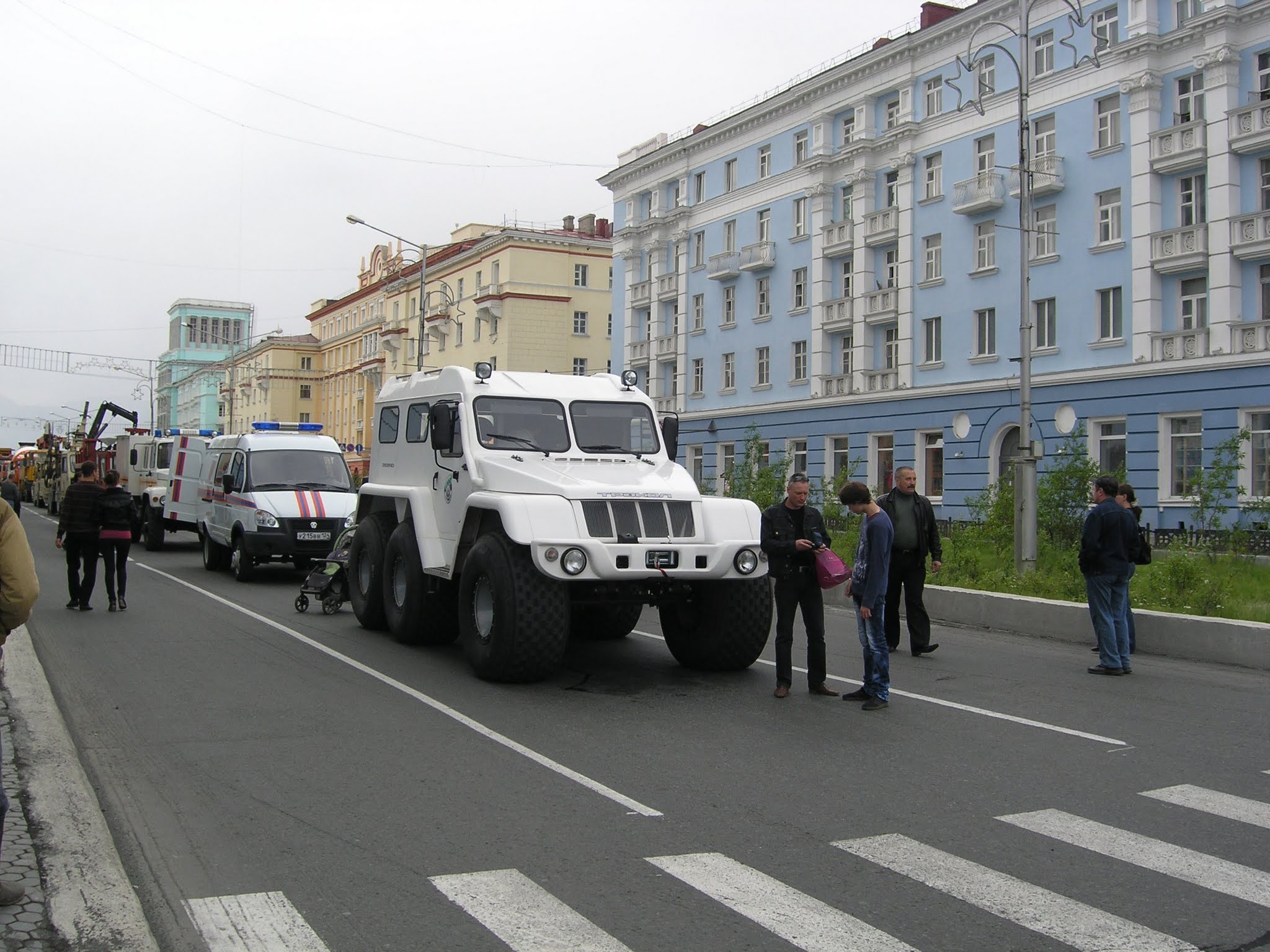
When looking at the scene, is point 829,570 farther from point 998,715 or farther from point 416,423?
point 416,423

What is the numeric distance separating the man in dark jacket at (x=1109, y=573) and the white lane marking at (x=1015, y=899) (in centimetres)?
631

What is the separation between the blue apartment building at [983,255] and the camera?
3000cm

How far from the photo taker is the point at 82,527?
599 inches

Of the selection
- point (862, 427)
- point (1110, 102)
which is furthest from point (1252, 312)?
point (862, 427)

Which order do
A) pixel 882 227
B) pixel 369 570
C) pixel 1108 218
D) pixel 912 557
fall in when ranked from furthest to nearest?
pixel 882 227 < pixel 1108 218 < pixel 369 570 < pixel 912 557

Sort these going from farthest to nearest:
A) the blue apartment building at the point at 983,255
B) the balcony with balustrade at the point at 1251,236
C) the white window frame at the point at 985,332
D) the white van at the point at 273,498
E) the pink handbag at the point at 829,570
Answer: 1. the white window frame at the point at 985,332
2. the blue apartment building at the point at 983,255
3. the balcony with balustrade at the point at 1251,236
4. the white van at the point at 273,498
5. the pink handbag at the point at 829,570

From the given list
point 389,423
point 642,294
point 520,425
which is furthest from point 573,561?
point 642,294

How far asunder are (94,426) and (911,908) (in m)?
38.1

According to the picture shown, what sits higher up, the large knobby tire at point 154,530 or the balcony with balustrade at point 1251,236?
the balcony with balustrade at point 1251,236

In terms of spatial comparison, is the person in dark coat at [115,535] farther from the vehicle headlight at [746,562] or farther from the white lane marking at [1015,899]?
the white lane marking at [1015,899]

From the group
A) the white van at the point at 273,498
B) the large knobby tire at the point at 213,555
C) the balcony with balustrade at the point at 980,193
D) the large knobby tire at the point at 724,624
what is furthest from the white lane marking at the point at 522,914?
the balcony with balustrade at the point at 980,193

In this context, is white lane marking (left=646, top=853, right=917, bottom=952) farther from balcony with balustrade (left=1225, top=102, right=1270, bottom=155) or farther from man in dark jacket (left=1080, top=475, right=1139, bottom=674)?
balcony with balustrade (left=1225, top=102, right=1270, bottom=155)

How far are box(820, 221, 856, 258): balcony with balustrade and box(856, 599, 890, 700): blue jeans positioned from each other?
3437 centimetres

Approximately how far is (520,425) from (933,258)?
99.6 feet
